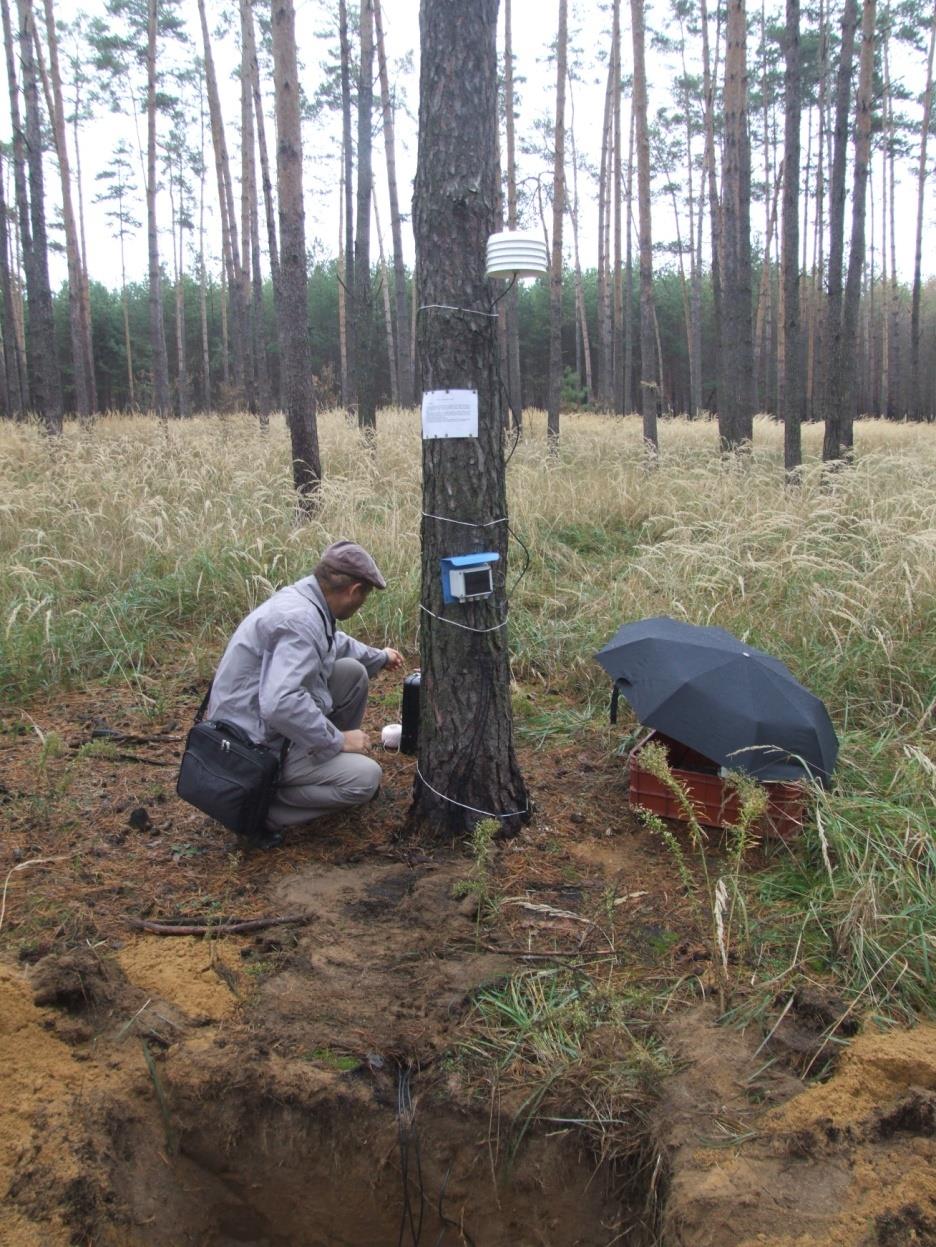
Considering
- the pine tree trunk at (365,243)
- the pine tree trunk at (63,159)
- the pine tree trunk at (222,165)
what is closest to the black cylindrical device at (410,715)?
the pine tree trunk at (365,243)

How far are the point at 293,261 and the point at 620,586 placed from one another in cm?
430

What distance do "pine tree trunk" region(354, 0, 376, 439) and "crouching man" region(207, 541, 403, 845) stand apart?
26.1 feet

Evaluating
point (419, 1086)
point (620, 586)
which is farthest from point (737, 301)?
point (419, 1086)

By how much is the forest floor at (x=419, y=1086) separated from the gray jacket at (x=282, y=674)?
589 millimetres

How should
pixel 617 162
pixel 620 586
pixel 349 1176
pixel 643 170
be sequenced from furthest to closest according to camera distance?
1. pixel 617 162
2. pixel 643 170
3. pixel 620 586
4. pixel 349 1176

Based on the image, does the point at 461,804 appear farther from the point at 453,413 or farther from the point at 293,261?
the point at 293,261

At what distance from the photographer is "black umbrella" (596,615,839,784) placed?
134 inches

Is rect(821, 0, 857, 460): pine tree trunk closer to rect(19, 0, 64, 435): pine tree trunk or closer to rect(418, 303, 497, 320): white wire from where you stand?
rect(418, 303, 497, 320): white wire

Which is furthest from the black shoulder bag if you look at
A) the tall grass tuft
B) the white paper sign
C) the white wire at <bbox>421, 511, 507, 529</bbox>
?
the tall grass tuft

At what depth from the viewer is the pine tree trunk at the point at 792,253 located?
32.9 feet

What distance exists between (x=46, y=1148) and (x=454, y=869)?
5.10 ft

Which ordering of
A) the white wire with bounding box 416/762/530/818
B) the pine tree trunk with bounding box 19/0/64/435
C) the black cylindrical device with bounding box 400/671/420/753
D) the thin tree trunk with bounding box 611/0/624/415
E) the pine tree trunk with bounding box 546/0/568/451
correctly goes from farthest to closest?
the thin tree trunk with bounding box 611/0/624/415
the pine tree trunk with bounding box 546/0/568/451
the pine tree trunk with bounding box 19/0/64/435
the black cylindrical device with bounding box 400/671/420/753
the white wire with bounding box 416/762/530/818

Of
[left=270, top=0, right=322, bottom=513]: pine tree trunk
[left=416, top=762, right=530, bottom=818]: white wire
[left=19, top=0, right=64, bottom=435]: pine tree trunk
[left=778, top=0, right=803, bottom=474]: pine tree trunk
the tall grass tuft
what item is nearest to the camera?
the tall grass tuft

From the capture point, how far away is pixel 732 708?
3.45 meters
